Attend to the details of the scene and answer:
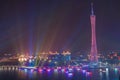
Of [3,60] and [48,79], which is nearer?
[48,79]

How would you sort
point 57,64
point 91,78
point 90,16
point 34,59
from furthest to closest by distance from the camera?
point 34,59 → point 57,64 → point 90,16 → point 91,78

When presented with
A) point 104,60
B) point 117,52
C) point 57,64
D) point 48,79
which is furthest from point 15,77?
point 117,52

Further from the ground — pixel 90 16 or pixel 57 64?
pixel 90 16

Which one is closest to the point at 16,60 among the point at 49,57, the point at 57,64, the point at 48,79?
the point at 49,57

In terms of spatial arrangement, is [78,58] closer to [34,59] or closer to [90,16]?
[34,59]

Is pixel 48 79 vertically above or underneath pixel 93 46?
underneath

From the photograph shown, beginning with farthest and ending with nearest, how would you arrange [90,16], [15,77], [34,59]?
1. [34,59]
2. [90,16]
3. [15,77]

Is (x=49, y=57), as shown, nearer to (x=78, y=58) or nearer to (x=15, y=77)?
(x=78, y=58)

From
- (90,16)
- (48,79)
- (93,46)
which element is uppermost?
(90,16)

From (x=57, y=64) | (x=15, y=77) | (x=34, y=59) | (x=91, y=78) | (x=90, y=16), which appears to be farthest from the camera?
(x=34, y=59)
